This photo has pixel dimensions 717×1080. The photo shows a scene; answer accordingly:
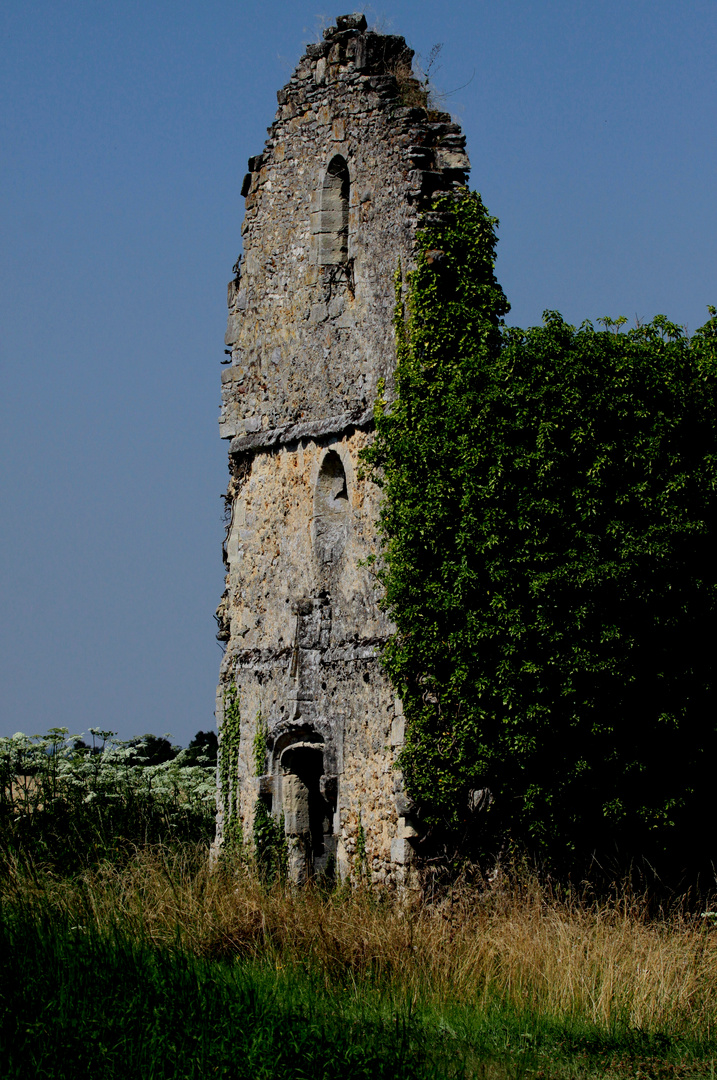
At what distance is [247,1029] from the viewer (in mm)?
8531

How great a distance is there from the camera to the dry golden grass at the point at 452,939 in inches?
385

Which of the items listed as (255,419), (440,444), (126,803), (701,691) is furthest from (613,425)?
(126,803)

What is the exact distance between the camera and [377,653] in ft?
46.6

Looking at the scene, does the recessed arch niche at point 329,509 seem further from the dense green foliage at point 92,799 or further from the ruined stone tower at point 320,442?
the dense green foliage at point 92,799

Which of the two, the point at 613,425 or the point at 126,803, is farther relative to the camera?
the point at 126,803

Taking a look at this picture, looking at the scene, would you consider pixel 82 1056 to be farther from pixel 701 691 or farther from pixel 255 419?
pixel 255 419

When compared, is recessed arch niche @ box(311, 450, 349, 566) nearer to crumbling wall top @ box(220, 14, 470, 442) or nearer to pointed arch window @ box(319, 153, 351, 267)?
crumbling wall top @ box(220, 14, 470, 442)

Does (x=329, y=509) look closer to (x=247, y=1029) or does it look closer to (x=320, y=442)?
(x=320, y=442)

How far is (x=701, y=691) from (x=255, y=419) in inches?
250

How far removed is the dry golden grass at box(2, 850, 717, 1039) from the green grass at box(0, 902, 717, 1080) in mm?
285

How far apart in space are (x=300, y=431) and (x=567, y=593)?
428cm

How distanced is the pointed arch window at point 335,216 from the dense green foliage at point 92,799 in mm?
6611

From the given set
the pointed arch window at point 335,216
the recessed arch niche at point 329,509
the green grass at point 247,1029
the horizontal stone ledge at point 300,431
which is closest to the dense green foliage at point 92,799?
the green grass at point 247,1029

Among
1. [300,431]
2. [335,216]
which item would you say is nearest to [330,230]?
[335,216]
